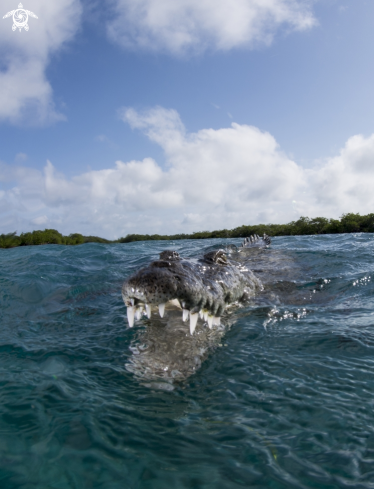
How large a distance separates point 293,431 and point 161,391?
1127 millimetres

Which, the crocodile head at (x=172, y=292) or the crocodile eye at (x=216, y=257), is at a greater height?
the crocodile eye at (x=216, y=257)

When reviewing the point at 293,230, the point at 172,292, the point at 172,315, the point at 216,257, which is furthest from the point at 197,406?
the point at 293,230

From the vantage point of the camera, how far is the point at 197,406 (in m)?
2.62

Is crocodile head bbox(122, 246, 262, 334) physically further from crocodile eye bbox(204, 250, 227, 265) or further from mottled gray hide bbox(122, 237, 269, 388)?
crocodile eye bbox(204, 250, 227, 265)

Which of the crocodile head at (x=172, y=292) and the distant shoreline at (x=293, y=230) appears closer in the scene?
the crocodile head at (x=172, y=292)

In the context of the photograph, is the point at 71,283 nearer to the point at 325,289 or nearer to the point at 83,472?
the point at 325,289

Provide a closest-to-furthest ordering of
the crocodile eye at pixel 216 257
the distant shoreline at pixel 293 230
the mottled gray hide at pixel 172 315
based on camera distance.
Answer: the mottled gray hide at pixel 172 315 → the crocodile eye at pixel 216 257 → the distant shoreline at pixel 293 230

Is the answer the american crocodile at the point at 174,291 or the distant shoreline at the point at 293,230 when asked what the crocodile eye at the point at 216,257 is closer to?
the american crocodile at the point at 174,291

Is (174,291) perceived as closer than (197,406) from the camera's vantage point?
No

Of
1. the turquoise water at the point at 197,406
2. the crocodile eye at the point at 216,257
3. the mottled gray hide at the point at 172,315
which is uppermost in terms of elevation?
the crocodile eye at the point at 216,257

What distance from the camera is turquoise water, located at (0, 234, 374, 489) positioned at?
193 cm

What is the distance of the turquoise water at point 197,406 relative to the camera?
1.93 metres

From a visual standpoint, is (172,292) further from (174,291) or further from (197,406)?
(197,406)

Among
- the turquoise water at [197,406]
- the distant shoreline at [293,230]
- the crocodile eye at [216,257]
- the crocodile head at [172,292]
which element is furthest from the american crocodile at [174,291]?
the distant shoreline at [293,230]
